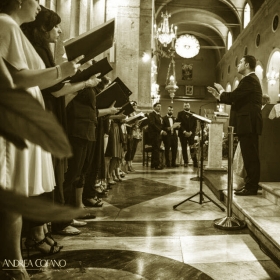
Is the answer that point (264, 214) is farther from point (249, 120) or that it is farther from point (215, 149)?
point (215, 149)

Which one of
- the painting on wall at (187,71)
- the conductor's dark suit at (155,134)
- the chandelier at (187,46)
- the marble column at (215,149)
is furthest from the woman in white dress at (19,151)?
the painting on wall at (187,71)

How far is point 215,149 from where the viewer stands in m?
7.20

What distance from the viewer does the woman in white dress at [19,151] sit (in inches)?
58.7

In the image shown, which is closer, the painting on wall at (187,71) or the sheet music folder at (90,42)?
the sheet music folder at (90,42)

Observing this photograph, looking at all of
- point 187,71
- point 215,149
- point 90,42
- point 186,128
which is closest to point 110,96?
point 90,42

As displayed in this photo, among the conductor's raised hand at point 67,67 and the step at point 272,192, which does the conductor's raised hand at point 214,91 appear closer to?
the step at point 272,192

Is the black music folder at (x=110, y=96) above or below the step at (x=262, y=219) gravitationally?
above

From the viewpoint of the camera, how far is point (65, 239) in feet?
8.98

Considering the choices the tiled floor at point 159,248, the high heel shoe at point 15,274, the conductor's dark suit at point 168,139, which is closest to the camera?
the high heel shoe at point 15,274

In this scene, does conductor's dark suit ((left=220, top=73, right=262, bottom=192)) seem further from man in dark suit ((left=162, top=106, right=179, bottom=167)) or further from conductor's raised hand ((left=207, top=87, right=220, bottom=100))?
man in dark suit ((left=162, top=106, right=179, bottom=167))

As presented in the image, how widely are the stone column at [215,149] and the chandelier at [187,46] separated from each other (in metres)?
19.5

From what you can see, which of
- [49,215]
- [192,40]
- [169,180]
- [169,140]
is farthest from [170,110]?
[192,40]

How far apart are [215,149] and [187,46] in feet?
65.9

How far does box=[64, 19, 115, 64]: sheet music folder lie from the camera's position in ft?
5.95
